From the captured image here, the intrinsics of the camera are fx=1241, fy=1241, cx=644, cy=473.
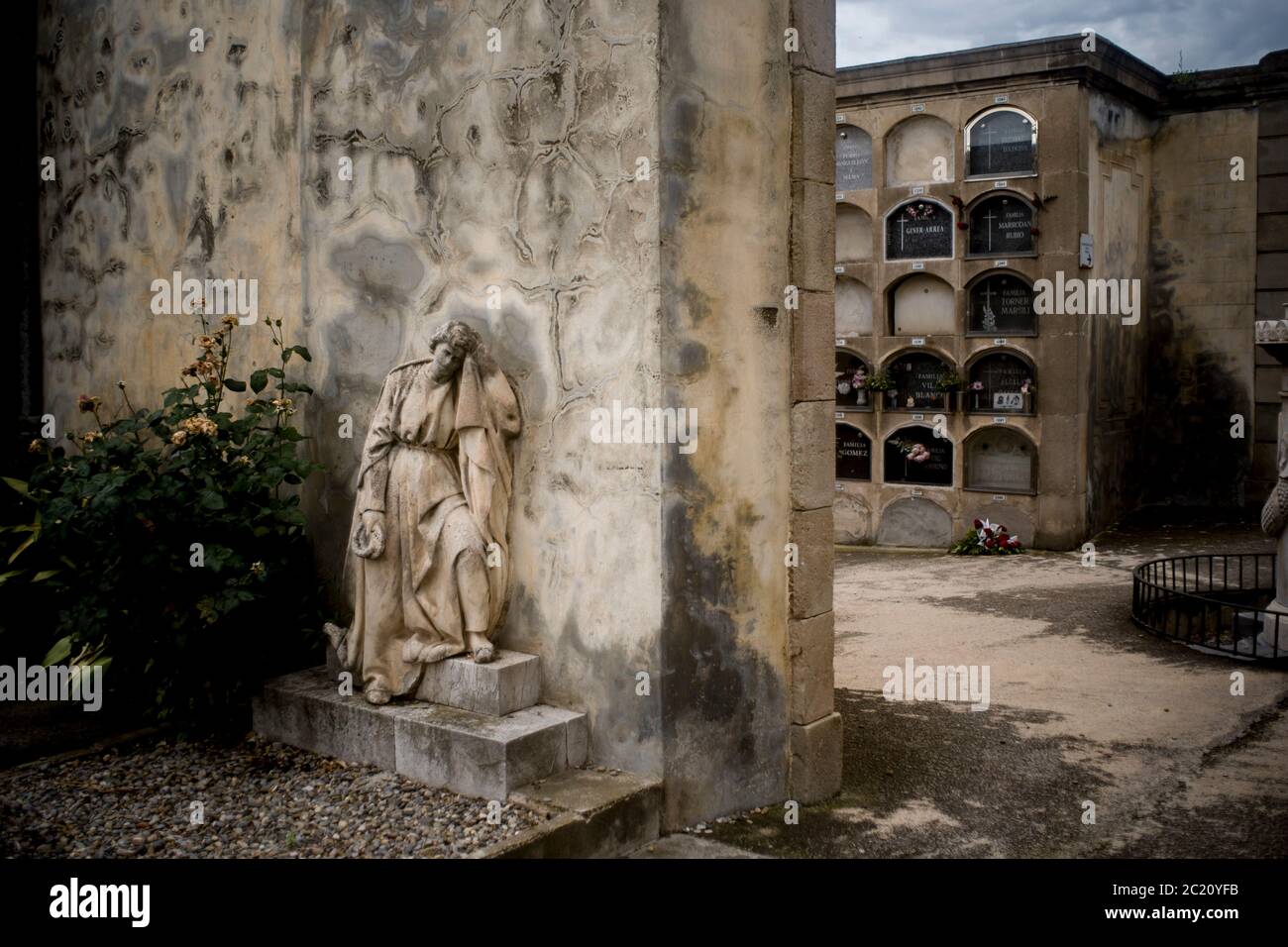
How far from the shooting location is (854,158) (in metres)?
11.0

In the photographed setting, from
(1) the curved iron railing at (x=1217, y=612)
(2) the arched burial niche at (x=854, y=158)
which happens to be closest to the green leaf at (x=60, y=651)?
(1) the curved iron railing at (x=1217, y=612)

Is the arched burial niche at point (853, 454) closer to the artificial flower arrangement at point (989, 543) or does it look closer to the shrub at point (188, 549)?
the artificial flower arrangement at point (989, 543)

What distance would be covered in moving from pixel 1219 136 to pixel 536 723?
9732 millimetres

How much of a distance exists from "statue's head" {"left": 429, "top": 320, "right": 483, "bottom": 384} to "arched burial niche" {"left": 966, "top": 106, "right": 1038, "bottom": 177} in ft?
23.8

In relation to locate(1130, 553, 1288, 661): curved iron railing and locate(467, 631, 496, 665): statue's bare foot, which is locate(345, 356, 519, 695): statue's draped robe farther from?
locate(1130, 553, 1288, 661): curved iron railing

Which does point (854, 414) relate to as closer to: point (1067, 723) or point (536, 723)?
point (1067, 723)

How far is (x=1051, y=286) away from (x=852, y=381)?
1864 millimetres

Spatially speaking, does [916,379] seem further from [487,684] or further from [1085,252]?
[487,684]

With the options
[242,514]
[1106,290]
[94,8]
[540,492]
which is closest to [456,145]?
[540,492]

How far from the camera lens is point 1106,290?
10820 millimetres

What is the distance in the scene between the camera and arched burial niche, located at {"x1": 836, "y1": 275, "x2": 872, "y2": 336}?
11039 mm

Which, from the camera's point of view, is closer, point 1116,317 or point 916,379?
point 916,379

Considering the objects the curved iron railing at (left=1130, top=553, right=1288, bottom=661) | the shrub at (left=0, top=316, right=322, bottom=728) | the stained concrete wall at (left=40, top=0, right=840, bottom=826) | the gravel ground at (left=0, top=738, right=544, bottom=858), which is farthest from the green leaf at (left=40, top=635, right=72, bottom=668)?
the curved iron railing at (left=1130, top=553, right=1288, bottom=661)

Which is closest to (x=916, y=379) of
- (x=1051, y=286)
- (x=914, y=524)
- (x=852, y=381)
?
(x=852, y=381)
